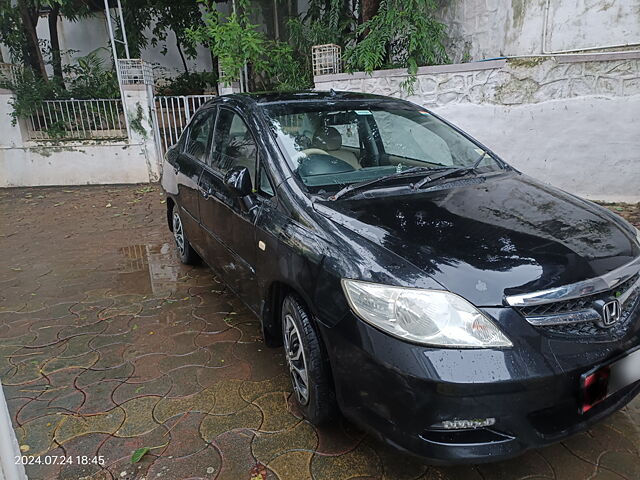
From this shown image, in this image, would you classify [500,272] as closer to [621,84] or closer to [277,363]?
[277,363]

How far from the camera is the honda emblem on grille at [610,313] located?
1.76 metres

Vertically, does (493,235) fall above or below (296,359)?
above

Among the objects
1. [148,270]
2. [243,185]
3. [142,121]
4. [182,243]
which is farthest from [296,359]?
[142,121]

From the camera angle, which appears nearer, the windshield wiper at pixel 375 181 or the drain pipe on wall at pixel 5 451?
the drain pipe on wall at pixel 5 451

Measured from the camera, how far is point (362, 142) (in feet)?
10.1

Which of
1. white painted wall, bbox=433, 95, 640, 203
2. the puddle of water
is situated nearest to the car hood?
the puddle of water

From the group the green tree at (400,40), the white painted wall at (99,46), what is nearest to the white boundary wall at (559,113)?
the green tree at (400,40)

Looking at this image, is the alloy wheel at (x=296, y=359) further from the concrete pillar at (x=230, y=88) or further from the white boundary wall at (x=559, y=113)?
the concrete pillar at (x=230, y=88)

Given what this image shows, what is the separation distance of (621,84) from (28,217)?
7862 millimetres

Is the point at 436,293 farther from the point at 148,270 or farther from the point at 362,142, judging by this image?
the point at 148,270

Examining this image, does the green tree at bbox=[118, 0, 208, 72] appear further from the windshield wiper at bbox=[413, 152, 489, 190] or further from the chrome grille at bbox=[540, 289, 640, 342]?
the chrome grille at bbox=[540, 289, 640, 342]

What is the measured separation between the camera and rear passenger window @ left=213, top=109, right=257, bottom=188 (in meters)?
2.82

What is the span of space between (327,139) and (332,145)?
5cm

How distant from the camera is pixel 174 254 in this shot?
4.93 m
